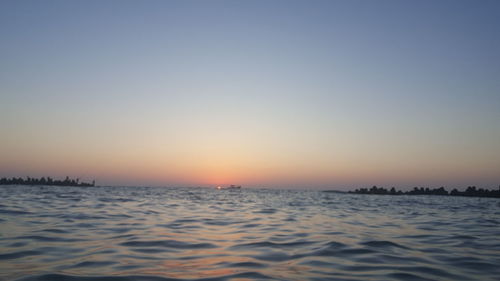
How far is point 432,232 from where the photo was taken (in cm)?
1473

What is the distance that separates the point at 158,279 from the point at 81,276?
1453mm

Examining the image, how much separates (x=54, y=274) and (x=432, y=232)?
1378 cm

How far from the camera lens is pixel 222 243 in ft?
35.5

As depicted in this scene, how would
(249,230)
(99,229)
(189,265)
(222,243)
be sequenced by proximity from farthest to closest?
1. (249,230)
2. (99,229)
3. (222,243)
4. (189,265)

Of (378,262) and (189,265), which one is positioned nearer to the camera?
(189,265)

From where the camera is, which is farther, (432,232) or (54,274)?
(432,232)

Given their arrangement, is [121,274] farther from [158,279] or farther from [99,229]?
[99,229]

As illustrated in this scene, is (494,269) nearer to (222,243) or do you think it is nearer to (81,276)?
(222,243)

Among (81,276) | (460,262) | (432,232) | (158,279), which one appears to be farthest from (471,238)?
(81,276)

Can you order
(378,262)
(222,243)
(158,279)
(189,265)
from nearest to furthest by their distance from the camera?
1. (158,279)
2. (189,265)
3. (378,262)
4. (222,243)

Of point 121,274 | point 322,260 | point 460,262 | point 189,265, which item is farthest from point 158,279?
point 460,262

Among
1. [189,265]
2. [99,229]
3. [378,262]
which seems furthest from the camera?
[99,229]

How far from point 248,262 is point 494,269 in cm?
556

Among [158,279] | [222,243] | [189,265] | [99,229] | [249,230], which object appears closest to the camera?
[158,279]
